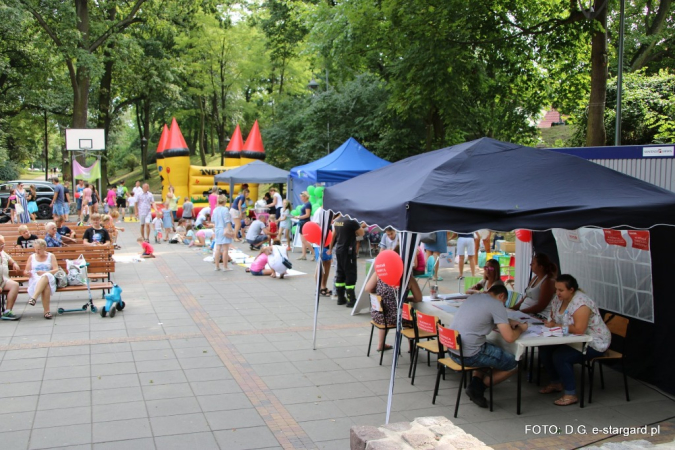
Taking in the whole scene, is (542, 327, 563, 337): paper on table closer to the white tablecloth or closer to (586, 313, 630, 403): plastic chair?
the white tablecloth

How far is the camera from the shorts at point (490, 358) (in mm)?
6176

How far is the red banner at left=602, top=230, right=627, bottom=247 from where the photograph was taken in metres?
7.31

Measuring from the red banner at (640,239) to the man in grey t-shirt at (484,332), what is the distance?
6.18 feet

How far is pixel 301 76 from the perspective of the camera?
40219mm

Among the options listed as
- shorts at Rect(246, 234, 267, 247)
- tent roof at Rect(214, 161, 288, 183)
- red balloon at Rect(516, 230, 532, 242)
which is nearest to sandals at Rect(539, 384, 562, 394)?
red balloon at Rect(516, 230, 532, 242)

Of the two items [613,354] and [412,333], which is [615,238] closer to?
[613,354]

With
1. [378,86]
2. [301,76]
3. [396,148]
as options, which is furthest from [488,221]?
[301,76]

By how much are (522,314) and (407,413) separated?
80.1 inches

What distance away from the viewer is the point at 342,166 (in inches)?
707

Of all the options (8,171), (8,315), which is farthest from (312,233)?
(8,171)

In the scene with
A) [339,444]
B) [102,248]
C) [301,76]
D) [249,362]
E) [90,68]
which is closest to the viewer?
[339,444]

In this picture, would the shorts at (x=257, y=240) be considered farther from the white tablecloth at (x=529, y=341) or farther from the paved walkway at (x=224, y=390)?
the white tablecloth at (x=529, y=341)

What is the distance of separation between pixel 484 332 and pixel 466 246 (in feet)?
25.1

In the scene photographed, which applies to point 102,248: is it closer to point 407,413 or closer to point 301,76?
point 407,413
